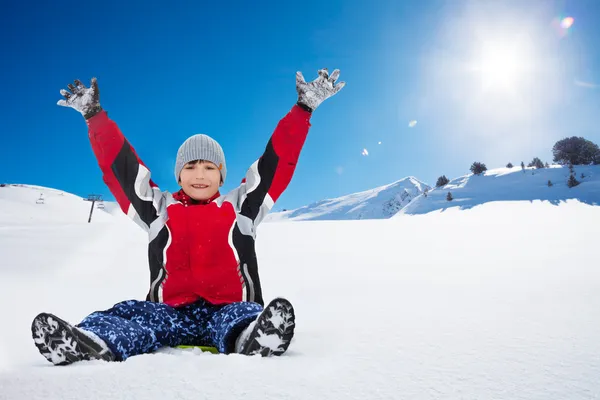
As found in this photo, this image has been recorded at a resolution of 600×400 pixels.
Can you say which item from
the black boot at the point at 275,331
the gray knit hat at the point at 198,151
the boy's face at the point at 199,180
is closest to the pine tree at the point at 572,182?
the gray knit hat at the point at 198,151

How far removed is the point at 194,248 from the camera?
1.88 metres

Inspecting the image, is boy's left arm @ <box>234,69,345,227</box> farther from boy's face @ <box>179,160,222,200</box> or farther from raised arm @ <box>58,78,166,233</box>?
raised arm @ <box>58,78,166,233</box>

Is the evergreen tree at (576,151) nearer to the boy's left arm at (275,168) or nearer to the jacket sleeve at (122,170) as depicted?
the boy's left arm at (275,168)

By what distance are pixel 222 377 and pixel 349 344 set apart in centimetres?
55

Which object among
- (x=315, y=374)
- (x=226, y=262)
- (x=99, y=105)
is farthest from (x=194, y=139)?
(x=315, y=374)

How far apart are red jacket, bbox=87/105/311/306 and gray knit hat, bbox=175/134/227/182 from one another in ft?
0.71

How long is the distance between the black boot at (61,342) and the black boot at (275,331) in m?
0.51

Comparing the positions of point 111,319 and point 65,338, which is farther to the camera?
point 111,319

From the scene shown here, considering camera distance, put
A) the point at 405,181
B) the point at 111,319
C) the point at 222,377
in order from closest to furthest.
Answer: the point at 222,377
the point at 111,319
the point at 405,181

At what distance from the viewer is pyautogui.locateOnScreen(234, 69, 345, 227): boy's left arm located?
2.10m

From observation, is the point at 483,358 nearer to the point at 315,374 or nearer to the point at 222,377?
the point at 315,374

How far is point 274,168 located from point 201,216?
50cm

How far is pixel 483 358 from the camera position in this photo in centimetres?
101

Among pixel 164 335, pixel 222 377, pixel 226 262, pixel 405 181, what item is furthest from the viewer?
pixel 405 181
